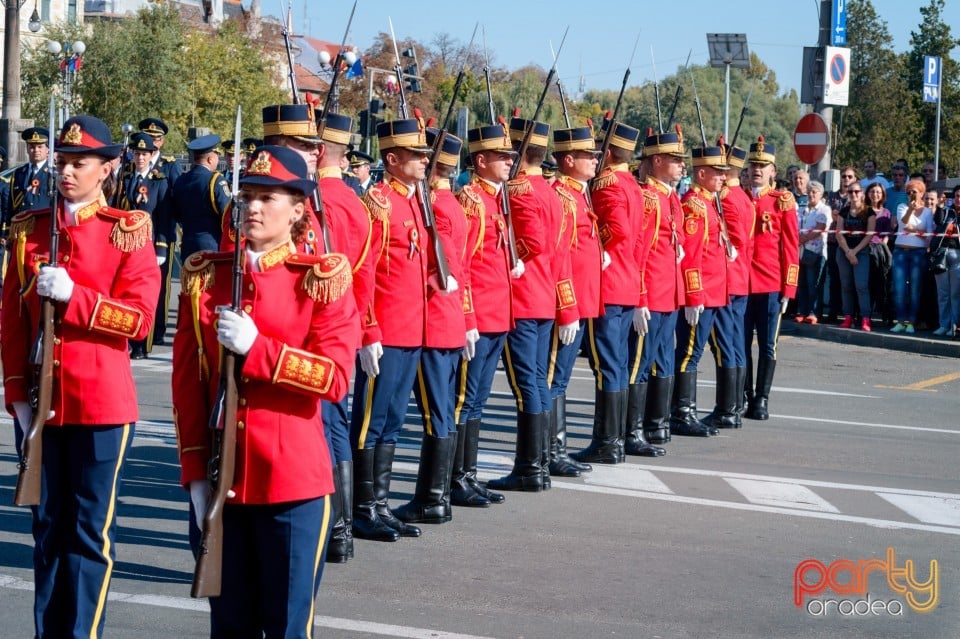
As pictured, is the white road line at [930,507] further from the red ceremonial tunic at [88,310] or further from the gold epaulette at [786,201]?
the red ceremonial tunic at [88,310]

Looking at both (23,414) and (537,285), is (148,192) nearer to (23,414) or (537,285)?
(537,285)

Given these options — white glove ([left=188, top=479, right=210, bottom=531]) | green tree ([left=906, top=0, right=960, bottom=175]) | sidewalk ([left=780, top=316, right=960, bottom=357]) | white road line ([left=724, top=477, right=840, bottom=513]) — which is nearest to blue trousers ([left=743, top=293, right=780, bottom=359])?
white road line ([left=724, top=477, right=840, bottom=513])

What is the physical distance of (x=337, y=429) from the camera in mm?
Answer: 6902

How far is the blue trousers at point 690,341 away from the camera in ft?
39.1

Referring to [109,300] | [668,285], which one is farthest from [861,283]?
[109,300]

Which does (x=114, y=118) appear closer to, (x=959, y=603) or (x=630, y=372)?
(x=630, y=372)

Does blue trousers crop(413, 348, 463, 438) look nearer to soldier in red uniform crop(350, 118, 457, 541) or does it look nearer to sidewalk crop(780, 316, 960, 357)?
soldier in red uniform crop(350, 118, 457, 541)

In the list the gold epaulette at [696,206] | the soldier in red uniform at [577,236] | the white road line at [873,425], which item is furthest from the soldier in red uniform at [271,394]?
the white road line at [873,425]

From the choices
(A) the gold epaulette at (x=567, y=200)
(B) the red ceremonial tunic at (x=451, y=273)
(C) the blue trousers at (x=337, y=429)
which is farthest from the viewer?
(A) the gold epaulette at (x=567, y=200)

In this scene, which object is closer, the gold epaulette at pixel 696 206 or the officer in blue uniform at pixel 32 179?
the gold epaulette at pixel 696 206

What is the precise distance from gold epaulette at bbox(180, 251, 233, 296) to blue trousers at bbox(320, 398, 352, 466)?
7.07 ft

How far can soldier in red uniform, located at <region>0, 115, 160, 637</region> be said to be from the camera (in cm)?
530

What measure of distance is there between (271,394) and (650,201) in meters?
6.76

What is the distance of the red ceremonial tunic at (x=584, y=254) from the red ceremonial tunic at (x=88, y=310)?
460cm
